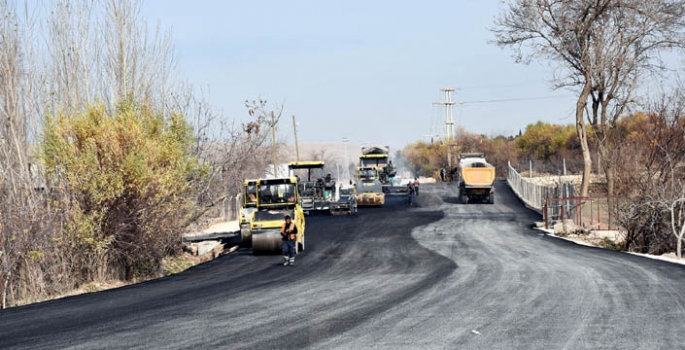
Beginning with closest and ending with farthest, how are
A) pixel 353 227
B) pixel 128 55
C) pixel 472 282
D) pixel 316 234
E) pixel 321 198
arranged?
pixel 472 282 < pixel 128 55 < pixel 316 234 < pixel 353 227 < pixel 321 198

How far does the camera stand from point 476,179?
5131cm

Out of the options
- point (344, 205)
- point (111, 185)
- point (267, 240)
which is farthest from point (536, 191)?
point (111, 185)

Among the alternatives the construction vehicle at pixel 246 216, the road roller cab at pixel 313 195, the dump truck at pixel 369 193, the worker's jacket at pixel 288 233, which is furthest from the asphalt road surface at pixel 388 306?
the dump truck at pixel 369 193

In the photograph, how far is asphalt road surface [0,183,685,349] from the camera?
1228 centimetres

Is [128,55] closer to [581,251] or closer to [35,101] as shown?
[35,101]

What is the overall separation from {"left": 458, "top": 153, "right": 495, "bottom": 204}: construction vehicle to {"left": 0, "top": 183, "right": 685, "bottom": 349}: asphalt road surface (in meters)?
23.6

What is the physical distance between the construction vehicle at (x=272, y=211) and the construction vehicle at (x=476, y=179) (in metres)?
25.9

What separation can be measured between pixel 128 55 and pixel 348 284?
1470cm

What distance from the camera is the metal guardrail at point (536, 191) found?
131ft

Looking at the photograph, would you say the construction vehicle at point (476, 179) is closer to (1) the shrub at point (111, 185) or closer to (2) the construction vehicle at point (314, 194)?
(2) the construction vehicle at point (314, 194)

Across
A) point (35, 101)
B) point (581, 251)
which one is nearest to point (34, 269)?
point (35, 101)


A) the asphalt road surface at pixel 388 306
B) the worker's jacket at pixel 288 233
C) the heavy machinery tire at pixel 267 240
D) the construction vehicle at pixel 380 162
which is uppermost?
the construction vehicle at pixel 380 162

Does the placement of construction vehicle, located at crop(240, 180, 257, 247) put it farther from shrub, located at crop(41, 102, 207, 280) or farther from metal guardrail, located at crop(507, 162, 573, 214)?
metal guardrail, located at crop(507, 162, 573, 214)

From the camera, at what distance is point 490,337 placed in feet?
40.6
